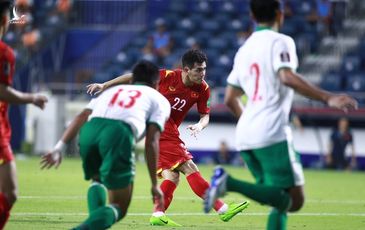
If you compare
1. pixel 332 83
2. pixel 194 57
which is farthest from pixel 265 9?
pixel 332 83

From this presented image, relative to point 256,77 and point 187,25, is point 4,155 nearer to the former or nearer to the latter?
point 256,77

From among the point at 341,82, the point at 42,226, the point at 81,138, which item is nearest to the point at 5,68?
the point at 81,138

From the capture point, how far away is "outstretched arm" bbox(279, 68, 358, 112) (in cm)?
807

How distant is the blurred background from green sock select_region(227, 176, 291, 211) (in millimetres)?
19469

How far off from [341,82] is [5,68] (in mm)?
22064

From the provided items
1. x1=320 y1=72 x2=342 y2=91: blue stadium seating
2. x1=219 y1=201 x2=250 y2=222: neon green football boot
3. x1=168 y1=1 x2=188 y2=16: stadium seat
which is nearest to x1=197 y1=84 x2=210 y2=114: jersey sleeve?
x1=219 y1=201 x2=250 y2=222: neon green football boot

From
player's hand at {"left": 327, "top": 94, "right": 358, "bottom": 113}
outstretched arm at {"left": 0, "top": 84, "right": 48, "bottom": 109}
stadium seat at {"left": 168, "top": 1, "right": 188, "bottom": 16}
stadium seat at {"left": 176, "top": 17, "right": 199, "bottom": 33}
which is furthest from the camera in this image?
stadium seat at {"left": 168, "top": 1, "right": 188, "bottom": 16}

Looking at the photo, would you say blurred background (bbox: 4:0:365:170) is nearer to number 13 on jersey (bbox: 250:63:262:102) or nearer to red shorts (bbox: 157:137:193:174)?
red shorts (bbox: 157:137:193:174)

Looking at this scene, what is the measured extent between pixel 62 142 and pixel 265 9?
206 centimetres

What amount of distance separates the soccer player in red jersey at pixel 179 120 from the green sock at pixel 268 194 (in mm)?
3698

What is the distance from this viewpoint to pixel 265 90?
28.2 ft

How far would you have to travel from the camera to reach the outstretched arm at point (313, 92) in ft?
26.5

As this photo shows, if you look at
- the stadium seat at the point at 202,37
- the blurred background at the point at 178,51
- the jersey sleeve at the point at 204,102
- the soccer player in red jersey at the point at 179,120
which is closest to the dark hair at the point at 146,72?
the soccer player in red jersey at the point at 179,120

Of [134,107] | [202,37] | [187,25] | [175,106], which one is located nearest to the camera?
[134,107]
